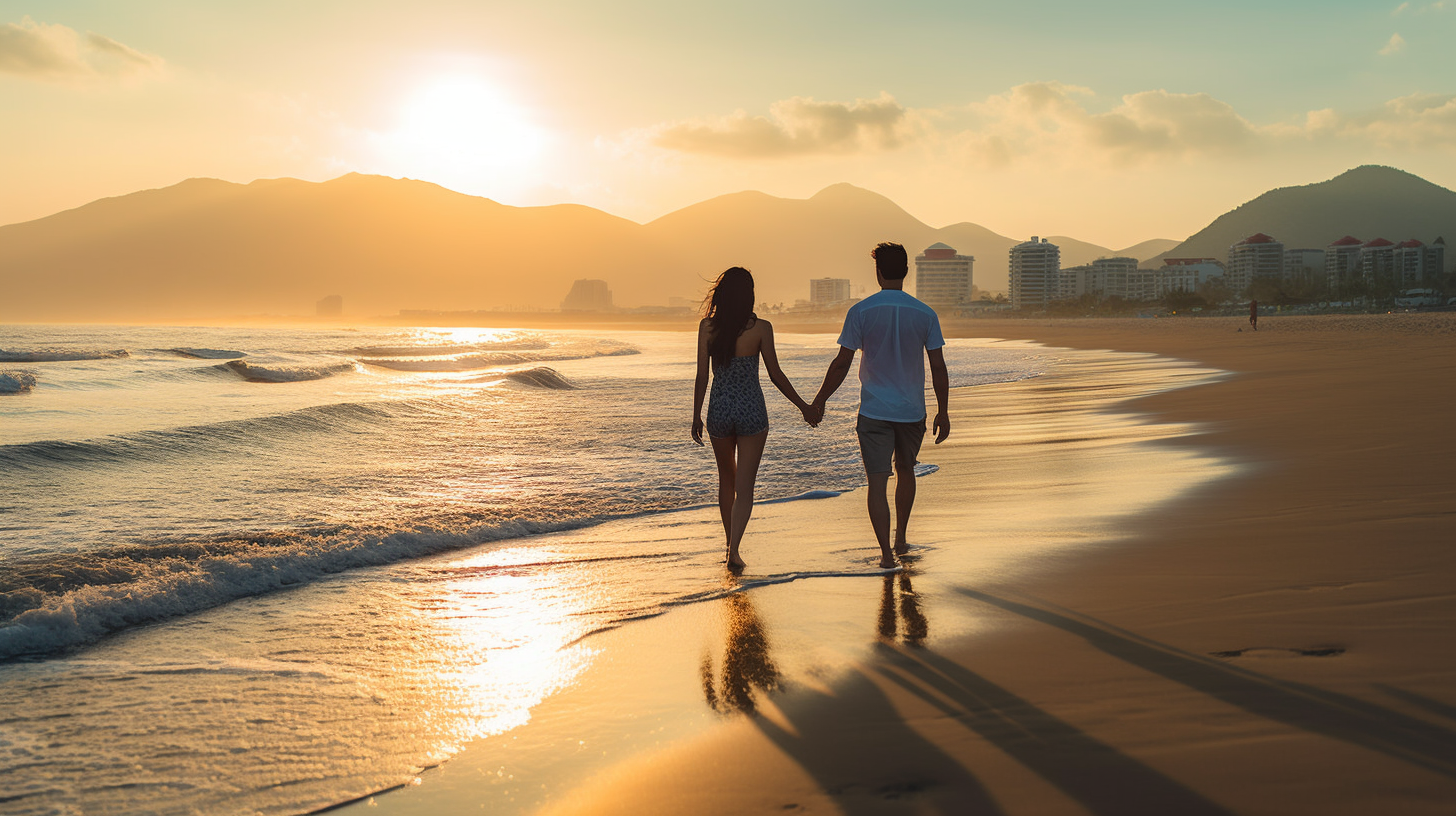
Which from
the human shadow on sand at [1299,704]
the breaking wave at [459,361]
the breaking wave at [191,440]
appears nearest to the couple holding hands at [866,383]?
the human shadow on sand at [1299,704]

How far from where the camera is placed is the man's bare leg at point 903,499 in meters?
5.36

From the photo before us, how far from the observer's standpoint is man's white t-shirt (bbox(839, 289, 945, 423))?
504cm

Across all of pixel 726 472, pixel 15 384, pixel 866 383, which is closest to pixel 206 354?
pixel 15 384

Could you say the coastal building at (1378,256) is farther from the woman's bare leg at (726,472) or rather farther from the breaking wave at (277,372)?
the woman's bare leg at (726,472)

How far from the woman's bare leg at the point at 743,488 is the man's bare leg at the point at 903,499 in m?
0.89

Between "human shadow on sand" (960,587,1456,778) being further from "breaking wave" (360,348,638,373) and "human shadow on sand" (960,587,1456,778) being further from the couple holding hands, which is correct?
"breaking wave" (360,348,638,373)

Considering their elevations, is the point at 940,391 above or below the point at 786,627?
above

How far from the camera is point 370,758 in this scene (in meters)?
2.84

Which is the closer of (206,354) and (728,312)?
(728,312)

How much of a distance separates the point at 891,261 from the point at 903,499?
58.8 inches

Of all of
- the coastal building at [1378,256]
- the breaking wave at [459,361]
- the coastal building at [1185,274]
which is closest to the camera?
the breaking wave at [459,361]

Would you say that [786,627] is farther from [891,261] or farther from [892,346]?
[891,261]

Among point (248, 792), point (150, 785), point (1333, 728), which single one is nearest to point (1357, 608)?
point (1333, 728)

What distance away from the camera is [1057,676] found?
315cm
